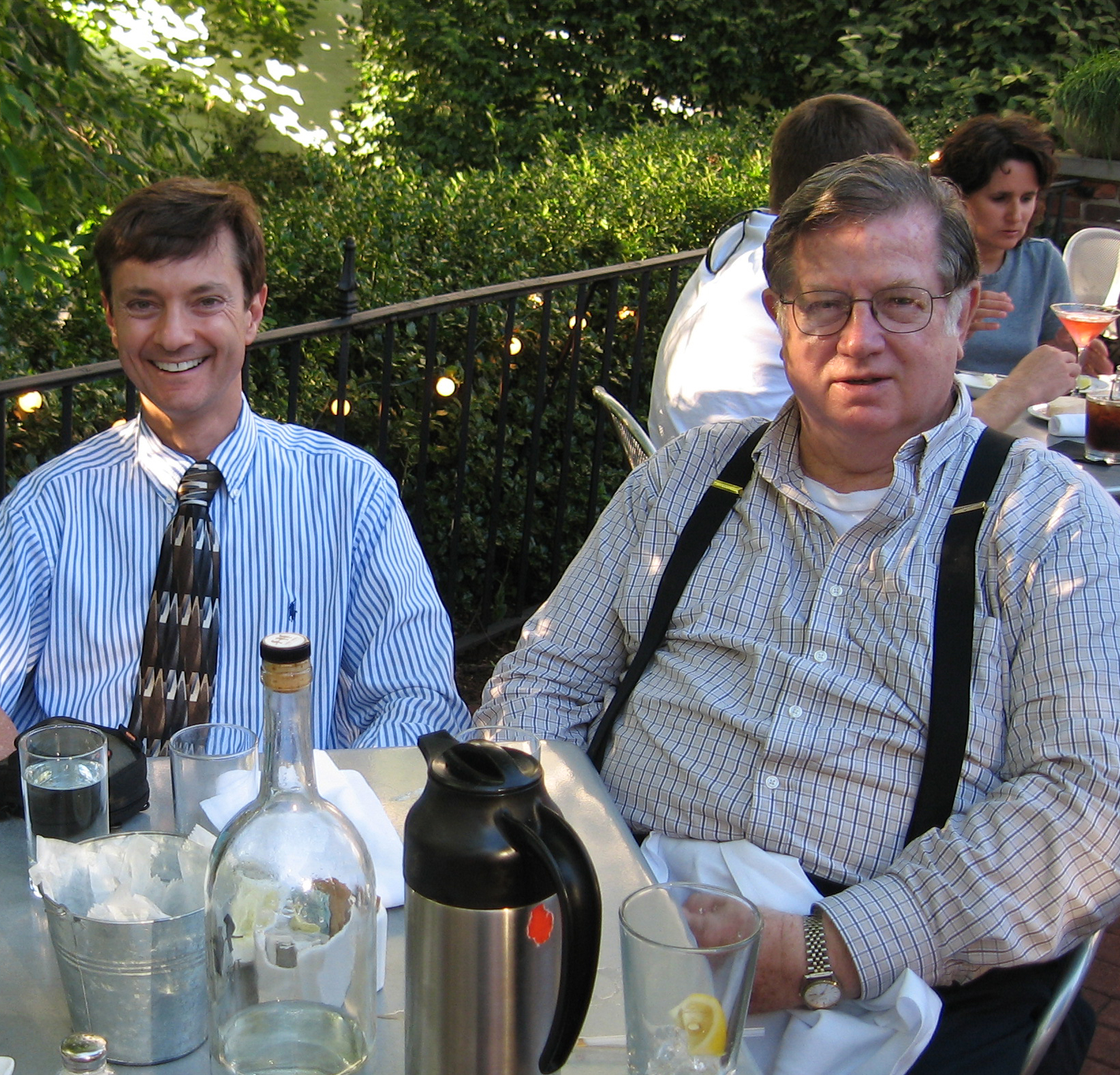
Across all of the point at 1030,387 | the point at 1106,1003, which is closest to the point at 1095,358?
the point at 1030,387

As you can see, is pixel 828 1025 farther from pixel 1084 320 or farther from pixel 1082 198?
pixel 1082 198

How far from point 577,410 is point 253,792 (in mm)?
3210

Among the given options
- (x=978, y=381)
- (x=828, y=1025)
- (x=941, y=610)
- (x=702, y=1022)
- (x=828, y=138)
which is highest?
(x=828, y=138)

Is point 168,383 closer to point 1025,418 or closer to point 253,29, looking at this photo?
point 1025,418

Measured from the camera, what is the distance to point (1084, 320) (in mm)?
3445

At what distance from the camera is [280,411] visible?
368cm

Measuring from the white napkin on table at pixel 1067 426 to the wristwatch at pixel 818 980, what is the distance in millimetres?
1974

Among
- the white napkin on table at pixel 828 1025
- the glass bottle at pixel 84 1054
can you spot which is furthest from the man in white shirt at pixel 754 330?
the glass bottle at pixel 84 1054

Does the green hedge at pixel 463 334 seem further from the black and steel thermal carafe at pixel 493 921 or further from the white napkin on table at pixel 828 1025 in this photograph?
the black and steel thermal carafe at pixel 493 921

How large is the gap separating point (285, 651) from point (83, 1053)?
13.8 inches

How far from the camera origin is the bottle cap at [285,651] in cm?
97

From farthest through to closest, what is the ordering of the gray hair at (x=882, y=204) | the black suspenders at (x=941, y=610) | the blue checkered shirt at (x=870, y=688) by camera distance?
1. the gray hair at (x=882, y=204)
2. the black suspenders at (x=941, y=610)
3. the blue checkered shirt at (x=870, y=688)

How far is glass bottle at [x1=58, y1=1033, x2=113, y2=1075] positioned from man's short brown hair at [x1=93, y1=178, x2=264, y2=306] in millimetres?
1496

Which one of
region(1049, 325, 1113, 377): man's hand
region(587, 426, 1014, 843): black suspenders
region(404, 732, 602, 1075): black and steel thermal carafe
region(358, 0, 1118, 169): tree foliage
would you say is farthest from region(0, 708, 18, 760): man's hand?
region(358, 0, 1118, 169): tree foliage
